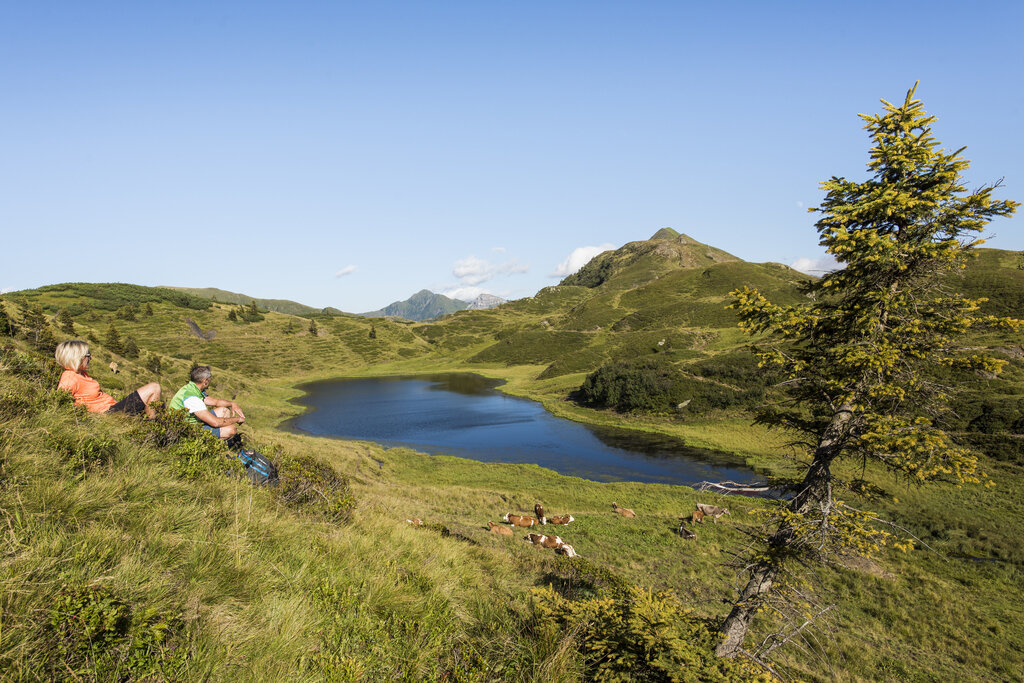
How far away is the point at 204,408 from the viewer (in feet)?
27.8

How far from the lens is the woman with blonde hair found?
709 cm

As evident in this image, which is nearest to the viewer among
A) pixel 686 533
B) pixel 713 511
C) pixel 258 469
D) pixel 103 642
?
pixel 103 642

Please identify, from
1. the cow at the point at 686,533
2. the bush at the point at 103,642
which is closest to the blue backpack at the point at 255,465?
the bush at the point at 103,642

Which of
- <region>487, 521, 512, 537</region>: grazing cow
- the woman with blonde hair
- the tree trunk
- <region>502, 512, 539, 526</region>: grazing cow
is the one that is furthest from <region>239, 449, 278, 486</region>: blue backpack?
<region>502, 512, 539, 526</region>: grazing cow

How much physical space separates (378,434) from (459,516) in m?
35.9

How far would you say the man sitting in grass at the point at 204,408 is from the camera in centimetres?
830

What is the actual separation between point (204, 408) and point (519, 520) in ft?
49.9

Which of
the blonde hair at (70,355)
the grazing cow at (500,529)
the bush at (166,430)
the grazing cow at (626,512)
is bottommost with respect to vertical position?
the grazing cow at (626,512)

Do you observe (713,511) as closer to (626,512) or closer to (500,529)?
(626,512)

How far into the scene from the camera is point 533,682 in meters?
4.44

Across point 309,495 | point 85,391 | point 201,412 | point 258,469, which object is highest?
point 85,391

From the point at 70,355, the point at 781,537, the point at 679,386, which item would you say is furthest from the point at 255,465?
the point at 679,386

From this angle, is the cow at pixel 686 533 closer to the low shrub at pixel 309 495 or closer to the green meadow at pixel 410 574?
the green meadow at pixel 410 574

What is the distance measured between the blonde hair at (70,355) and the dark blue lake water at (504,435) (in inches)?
1247
